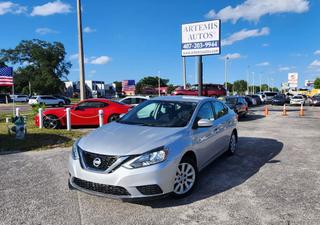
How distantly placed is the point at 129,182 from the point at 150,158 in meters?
0.44

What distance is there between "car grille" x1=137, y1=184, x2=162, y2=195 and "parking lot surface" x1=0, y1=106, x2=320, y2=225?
30 centimetres

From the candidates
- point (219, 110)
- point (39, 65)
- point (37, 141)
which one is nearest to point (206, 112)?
point (219, 110)

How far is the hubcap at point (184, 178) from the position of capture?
194 inches

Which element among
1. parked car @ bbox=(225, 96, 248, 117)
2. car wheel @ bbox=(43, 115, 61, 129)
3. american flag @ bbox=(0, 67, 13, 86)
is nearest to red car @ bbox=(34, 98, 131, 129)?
car wheel @ bbox=(43, 115, 61, 129)

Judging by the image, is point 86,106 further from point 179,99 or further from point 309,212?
point 309,212

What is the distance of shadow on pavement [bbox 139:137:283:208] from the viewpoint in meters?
5.10

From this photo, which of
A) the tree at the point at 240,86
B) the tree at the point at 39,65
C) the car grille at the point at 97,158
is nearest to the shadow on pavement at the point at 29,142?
the car grille at the point at 97,158

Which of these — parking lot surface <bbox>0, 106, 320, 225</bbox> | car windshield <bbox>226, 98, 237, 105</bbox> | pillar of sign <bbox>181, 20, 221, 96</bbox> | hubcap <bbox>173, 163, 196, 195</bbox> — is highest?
pillar of sign <bbox>181, 20, 221, 96</bbox>

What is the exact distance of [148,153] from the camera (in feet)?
14.8

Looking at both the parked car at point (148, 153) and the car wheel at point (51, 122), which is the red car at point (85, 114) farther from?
the parked car at point (148, 153)

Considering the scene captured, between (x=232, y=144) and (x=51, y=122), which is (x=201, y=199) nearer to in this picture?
(x=232, y=144)

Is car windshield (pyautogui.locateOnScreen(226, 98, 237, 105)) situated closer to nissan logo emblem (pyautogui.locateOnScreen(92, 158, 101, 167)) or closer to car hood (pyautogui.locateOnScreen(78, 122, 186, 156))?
car hood (pyautogui.locateOnScreen(78, 122, 186, 156))

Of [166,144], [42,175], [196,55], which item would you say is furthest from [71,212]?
[196,55]

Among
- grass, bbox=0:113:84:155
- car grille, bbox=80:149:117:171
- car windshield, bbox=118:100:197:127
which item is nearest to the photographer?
car grille, bbox=80:149:117:171
